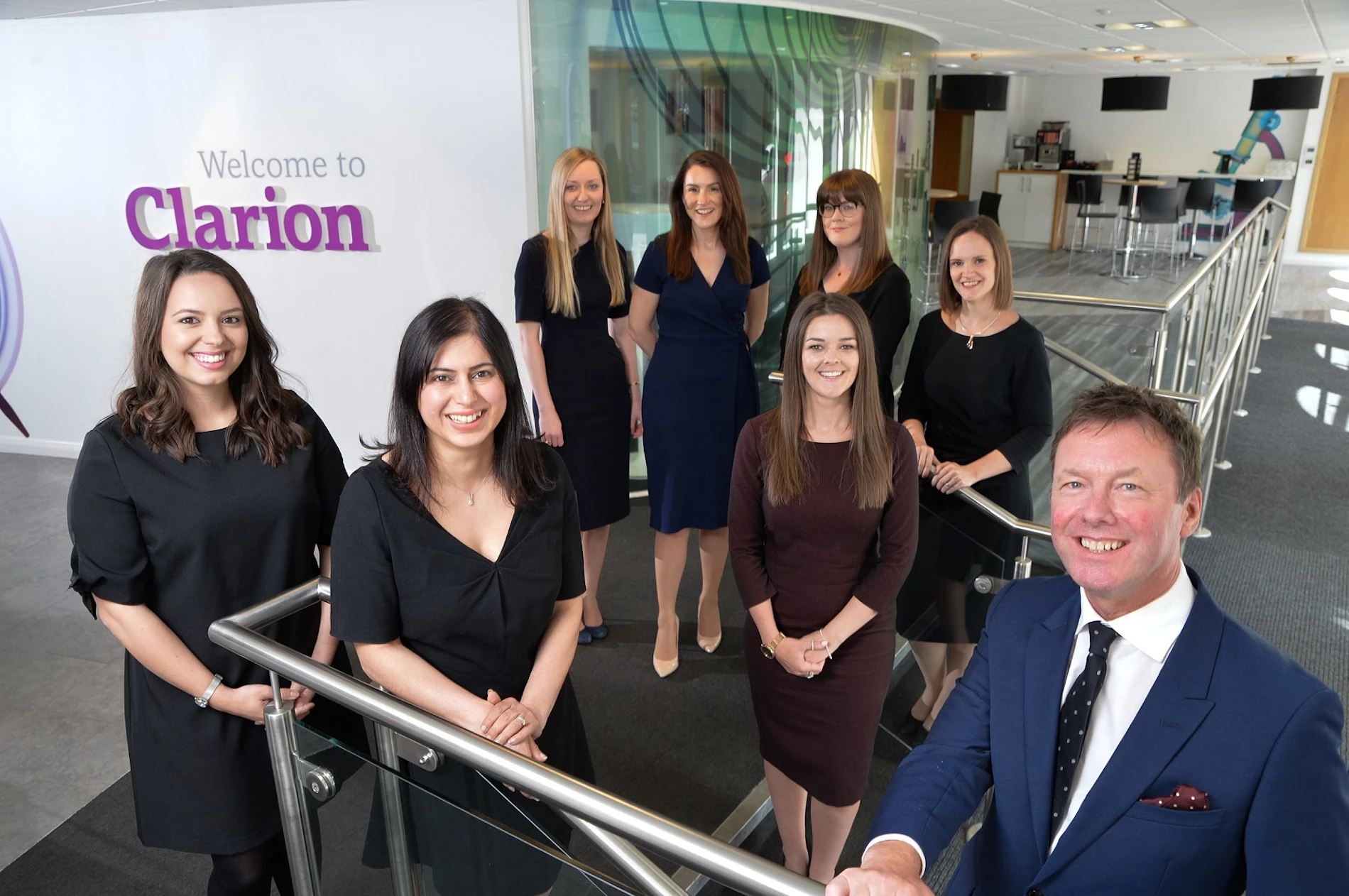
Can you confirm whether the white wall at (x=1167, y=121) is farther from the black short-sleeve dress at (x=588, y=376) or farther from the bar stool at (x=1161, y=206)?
the black short-sleeve dress at (x=588, y=376)

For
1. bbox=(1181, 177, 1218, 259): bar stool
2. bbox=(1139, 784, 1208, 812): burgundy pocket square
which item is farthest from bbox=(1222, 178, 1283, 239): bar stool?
bbox=(1139, 784, 1208, 812): burgundy pocket square

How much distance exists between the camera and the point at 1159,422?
140 centimetres

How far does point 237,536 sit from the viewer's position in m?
2.04

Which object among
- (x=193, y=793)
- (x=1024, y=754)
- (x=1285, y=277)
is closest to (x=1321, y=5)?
(x=1024, y=754)

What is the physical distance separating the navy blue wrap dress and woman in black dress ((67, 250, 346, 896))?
68.5 inches

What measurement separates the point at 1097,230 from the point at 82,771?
55.1 feet

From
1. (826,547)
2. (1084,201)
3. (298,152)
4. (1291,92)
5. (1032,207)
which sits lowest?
(826,547)

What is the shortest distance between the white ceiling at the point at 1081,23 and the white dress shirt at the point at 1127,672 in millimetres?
4872

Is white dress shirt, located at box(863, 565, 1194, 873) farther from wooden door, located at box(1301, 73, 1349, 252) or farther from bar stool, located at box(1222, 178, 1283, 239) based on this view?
wooden door, located at box(1301, 73, 1349, 252)

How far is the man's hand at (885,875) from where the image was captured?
123 centimetres

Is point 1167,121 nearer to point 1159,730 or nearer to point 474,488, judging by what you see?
point 474,488

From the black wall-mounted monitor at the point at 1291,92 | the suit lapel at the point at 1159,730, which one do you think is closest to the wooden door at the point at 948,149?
the black wall-mounted monitor at the point at 1291,92

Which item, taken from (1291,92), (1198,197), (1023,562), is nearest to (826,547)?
(1023,562)

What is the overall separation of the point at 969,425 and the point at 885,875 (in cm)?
203
